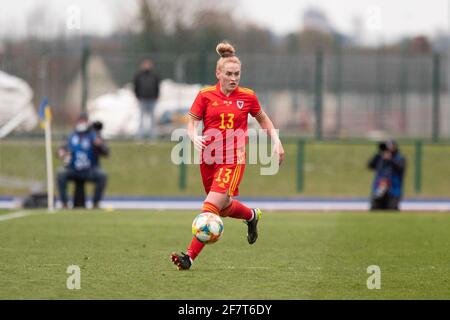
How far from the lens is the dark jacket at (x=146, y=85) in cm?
2634

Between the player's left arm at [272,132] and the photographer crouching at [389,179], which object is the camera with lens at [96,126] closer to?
the photographer crouching at [389,179]

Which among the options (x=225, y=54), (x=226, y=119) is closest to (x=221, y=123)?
(x=226, y=119)

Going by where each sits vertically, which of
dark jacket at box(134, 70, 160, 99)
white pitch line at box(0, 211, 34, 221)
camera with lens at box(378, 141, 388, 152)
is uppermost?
dark jacket at box(134, 70, 160, 99)

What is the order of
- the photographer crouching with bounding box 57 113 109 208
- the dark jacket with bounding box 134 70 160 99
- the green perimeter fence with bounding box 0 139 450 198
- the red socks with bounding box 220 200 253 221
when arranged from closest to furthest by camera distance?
the red socks with bounding box 220 200 253 221 → the photographer crouching with bounding box 57 113 109 208 → the green perimeter fence with bounding box 0 139 450 198 → the dark jacket with bounding box 134 70 160 99

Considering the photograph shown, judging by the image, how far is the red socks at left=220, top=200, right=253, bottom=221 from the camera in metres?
10.7

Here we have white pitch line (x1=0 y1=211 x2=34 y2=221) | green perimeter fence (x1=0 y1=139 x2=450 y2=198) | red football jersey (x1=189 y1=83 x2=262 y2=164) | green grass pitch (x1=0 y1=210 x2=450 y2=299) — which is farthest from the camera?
green perimeter fence (x1=0 y1=139 x2=450 y2=198)

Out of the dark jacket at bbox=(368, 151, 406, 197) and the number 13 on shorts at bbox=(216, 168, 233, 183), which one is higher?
the number 13 on shorts at bbox=(216, 168, 233, 183)

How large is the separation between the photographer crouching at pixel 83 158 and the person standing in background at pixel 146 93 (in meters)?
5.70

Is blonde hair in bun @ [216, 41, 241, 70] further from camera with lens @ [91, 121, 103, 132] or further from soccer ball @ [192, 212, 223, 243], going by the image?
camera with lens @ [91, 121, 103, 132]

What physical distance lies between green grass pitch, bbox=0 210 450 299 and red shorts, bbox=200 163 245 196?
0.72m

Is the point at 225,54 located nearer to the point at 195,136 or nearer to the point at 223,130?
the point at 223,130

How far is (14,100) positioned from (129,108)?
3.51 m

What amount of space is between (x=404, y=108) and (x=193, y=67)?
6.87 metres

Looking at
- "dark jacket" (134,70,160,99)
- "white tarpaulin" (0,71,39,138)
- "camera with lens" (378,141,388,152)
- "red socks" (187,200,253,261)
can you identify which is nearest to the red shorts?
"red socks" (187,200,253,261)
